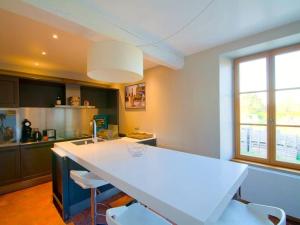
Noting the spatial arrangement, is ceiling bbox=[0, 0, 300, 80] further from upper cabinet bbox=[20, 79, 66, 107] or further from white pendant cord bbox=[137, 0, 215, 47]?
upper cabinet bbox=[20, 79, 66, 107]

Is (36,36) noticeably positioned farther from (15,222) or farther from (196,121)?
(196,121)

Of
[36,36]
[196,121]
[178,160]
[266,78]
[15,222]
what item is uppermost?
[36,36]

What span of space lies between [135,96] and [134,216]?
122 inches

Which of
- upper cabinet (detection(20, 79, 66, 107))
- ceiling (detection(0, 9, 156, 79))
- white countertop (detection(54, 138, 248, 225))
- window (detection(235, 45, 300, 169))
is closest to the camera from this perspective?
white countertop (detection(54, 138, 248, 225))

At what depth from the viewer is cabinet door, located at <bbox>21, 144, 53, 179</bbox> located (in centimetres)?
291

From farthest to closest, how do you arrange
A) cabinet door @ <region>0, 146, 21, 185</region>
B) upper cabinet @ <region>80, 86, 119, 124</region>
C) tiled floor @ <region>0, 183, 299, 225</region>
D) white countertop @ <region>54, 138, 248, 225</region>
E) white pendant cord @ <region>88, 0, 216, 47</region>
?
upper cabinet @ <region>80, 86, 119, 124</region>
cabinet door @ <region>0, 146, 21, 185</region>
tiled floor @ <region>0, 183, 299, 225</region>
white pendant cord @ <region>88, 0, 216, 47</region>
white countertop @ <region>54, 138, 248, 225</region>

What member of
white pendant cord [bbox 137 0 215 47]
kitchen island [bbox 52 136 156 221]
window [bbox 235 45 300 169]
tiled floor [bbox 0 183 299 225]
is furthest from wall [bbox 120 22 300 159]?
kitchen island [bbox 52 136 156 221]

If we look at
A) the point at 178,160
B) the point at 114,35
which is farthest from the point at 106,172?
the point at 114,35

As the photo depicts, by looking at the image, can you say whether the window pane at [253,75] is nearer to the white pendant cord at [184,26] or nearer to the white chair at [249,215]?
the white pendant cord at [184,26]

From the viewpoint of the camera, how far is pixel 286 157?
218 cm

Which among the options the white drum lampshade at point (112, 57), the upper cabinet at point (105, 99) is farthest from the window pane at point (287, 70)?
the upper cabinet at point (105, 99)

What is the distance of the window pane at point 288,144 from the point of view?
211cm

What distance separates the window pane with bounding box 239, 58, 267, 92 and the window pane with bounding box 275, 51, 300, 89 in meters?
0.15

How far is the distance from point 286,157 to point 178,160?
174 centimetres
